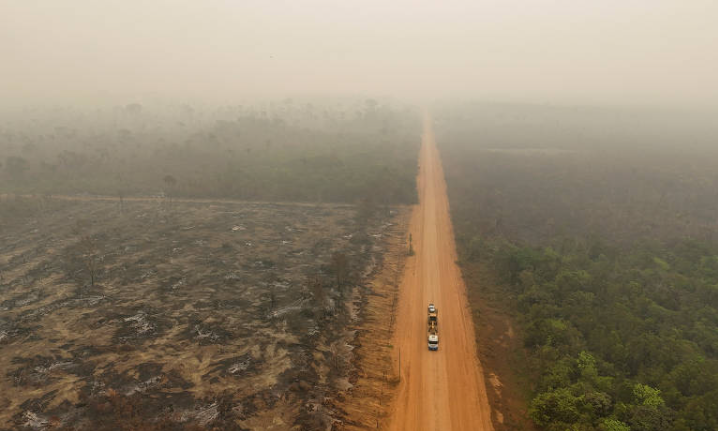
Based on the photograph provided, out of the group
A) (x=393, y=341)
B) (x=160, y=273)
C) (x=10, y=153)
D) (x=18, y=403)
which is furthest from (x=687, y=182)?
(x=10, y=153)

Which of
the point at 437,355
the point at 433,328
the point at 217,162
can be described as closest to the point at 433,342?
the point at 437,355

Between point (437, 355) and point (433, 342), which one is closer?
point (437, 355)

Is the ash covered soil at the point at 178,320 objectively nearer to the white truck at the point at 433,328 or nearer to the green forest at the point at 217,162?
the white truck at the point at 433,328

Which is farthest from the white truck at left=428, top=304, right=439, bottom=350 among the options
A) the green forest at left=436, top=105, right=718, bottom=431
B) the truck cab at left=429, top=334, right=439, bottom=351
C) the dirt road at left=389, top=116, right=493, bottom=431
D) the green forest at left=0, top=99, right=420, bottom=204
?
the green forest at left=0, top=99, right=420, bottom=204

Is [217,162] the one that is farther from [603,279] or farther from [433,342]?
[603,279]

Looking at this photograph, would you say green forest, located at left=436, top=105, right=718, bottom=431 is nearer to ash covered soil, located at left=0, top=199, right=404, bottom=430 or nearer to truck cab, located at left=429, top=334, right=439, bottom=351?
truck cab, located at left=429, top=334, right=439, bottom=351

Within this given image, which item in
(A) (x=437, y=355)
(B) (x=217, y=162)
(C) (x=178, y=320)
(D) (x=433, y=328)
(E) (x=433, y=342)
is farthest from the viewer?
(B) (x=217, y=162)

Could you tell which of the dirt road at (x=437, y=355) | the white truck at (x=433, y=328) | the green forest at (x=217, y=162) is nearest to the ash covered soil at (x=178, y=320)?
the dirt road at (x=437, y=355)

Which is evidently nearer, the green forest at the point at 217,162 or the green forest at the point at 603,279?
the green forest at the point at 603,279
